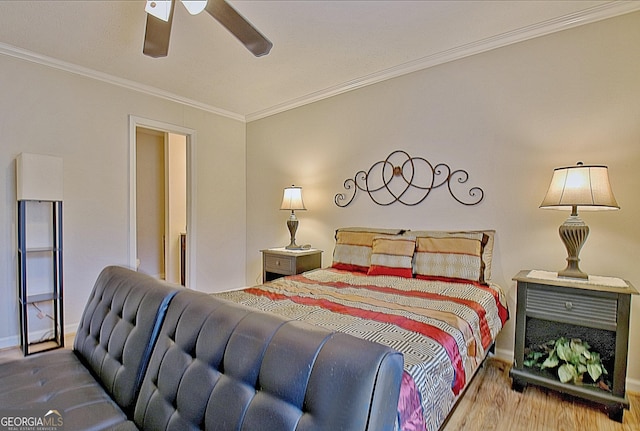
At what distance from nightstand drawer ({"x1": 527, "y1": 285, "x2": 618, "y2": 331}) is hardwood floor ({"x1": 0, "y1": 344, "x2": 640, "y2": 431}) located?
0.52 meters

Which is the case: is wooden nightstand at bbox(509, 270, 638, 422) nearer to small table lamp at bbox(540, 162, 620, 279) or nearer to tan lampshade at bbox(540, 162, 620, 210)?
small table lamp at bbox(540, 162, 620, 279)

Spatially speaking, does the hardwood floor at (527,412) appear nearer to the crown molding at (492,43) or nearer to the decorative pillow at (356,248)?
the decorative pillow at (356,248)

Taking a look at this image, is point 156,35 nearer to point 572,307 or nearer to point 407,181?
point 407,181

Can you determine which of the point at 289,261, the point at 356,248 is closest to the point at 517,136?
the point at 356,248

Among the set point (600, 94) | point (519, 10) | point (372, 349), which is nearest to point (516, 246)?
point (600, 94)

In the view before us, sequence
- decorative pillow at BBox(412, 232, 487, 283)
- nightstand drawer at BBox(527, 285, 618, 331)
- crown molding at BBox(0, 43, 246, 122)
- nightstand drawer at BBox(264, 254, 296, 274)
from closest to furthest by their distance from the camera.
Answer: nightstand drawer at BBox(527, 285, 618, 331) → decorative pillow at BBox(412, 232, 487, 283) → crown molding at BBox(0, 43, 246, 122) → nightstand drawer at BBox(264, 254, 296, 274)

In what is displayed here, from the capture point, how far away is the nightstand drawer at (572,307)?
72.9 inches

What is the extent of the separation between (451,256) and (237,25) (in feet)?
7.06

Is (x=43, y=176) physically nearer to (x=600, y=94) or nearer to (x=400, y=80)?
(x=400, y=80)

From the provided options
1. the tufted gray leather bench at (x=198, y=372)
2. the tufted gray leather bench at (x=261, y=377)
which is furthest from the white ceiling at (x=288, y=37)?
the tufted gray leather bench at (x=261, y=377)

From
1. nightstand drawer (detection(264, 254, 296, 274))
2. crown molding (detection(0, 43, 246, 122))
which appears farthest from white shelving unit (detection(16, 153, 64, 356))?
nightstand drawer (detection(264, 254, 296, 274))

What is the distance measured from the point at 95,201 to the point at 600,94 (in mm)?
4317

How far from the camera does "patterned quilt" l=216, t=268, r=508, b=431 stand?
116 centimetres

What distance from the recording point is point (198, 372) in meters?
1.04
